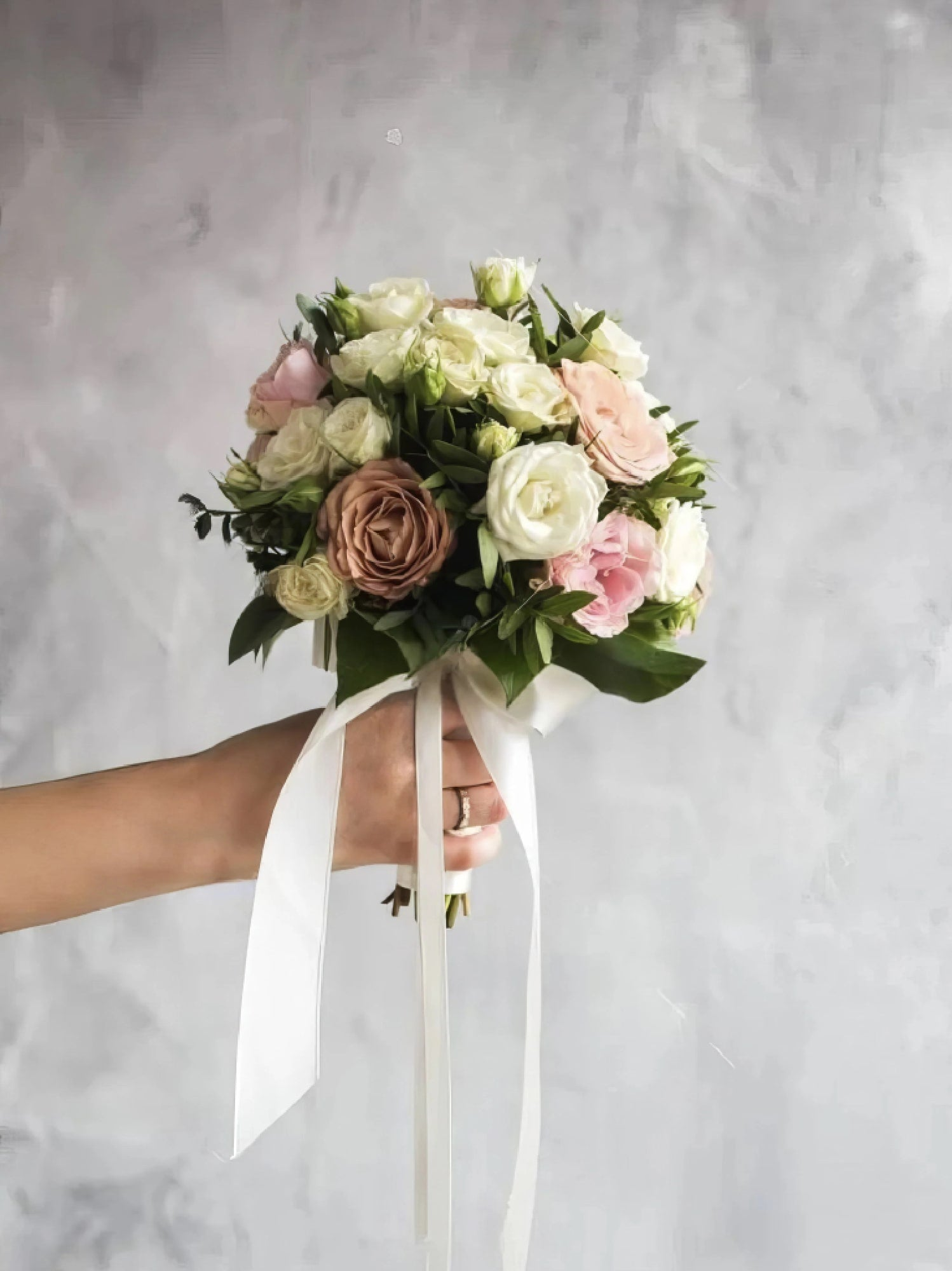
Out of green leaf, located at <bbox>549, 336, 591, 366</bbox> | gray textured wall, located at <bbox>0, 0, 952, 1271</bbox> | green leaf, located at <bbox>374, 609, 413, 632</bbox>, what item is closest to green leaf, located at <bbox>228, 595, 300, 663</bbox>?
green leaf, located at <bbox>374, 609, 413, 632</bbox>

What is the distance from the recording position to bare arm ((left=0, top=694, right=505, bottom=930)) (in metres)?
0.94

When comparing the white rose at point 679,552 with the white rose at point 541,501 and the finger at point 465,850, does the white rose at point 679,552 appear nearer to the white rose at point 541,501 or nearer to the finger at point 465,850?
the white rose at point 541,501

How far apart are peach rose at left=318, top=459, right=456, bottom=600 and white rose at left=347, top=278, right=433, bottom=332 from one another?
0.14 meters

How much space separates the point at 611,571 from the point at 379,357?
246 mm

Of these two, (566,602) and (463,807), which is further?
(463,807)

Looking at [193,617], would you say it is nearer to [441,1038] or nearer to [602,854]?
[602,854]

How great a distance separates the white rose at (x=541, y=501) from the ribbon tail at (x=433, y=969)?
0.18 meters

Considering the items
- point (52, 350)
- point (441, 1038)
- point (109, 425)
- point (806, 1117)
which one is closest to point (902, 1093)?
point (806, 1117)

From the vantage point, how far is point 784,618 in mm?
1504

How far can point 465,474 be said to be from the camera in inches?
32.6

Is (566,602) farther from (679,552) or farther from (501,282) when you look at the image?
(501,282)

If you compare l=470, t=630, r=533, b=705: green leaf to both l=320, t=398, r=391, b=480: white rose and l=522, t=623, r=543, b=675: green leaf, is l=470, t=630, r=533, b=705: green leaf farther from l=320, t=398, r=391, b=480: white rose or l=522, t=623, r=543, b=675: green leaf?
l=320, t=398, r=391, b=480: white rose

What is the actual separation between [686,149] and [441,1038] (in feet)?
3.94

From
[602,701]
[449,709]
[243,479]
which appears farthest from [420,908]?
[602,701]
